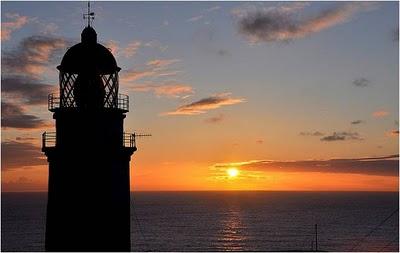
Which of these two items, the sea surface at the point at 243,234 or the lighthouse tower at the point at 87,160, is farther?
the sea surface at the point at 243,234

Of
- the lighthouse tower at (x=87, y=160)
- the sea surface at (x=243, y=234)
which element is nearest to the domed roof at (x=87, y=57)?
the lighthouse tower at (x=87, y=160)

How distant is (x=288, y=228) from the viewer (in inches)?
5423

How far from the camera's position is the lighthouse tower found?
19.5 metres

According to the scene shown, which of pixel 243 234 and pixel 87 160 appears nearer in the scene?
pixel 87 160

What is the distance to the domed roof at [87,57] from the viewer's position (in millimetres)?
20531

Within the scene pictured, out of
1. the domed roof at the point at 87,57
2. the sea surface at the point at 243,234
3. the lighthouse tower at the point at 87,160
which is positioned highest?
the domed roof at the point at 87,57

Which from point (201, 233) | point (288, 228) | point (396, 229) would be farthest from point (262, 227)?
point (396, 229)

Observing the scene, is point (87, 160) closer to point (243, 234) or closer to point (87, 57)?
point (87, 57)

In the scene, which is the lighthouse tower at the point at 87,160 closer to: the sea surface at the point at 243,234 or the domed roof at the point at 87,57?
the domed roof at the point at 87,57

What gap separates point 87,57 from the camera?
20531mm

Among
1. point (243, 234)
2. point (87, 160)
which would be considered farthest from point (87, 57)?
point (243, 234)

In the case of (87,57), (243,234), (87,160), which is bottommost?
(243,234)

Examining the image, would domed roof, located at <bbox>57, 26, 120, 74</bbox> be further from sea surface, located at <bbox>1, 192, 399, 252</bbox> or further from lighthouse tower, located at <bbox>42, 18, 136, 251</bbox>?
sea surface, located at <bbox>1, 192, 399, 252</bbox>

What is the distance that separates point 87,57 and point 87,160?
3.62 metres
